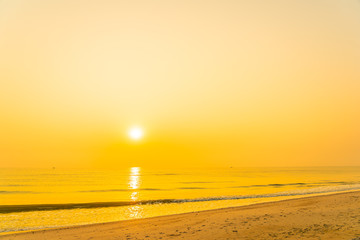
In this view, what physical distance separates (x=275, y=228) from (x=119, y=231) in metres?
10.2

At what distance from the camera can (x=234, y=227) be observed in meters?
21.0

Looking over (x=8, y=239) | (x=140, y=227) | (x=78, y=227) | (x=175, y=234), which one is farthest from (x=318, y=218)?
(x=8, y=239)

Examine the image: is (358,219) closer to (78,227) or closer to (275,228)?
(275,228)

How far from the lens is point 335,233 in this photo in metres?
17.9

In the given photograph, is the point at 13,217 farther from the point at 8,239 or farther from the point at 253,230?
the point at 253,230

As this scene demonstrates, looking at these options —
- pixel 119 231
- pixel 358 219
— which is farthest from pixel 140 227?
pixel 358 219

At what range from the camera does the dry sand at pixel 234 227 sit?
1842 centimetres

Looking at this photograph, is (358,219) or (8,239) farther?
(358,219)

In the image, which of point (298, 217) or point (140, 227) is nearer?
point (140, 227)

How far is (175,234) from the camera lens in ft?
64.2

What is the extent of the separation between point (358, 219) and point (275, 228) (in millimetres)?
6703

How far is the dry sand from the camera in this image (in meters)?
18.4

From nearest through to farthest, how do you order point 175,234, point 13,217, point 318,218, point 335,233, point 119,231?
point 335,233 < point 175,234 < point 119,231 < point 318,218 < point 13,217

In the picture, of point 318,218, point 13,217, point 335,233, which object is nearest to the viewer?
point 335,233
